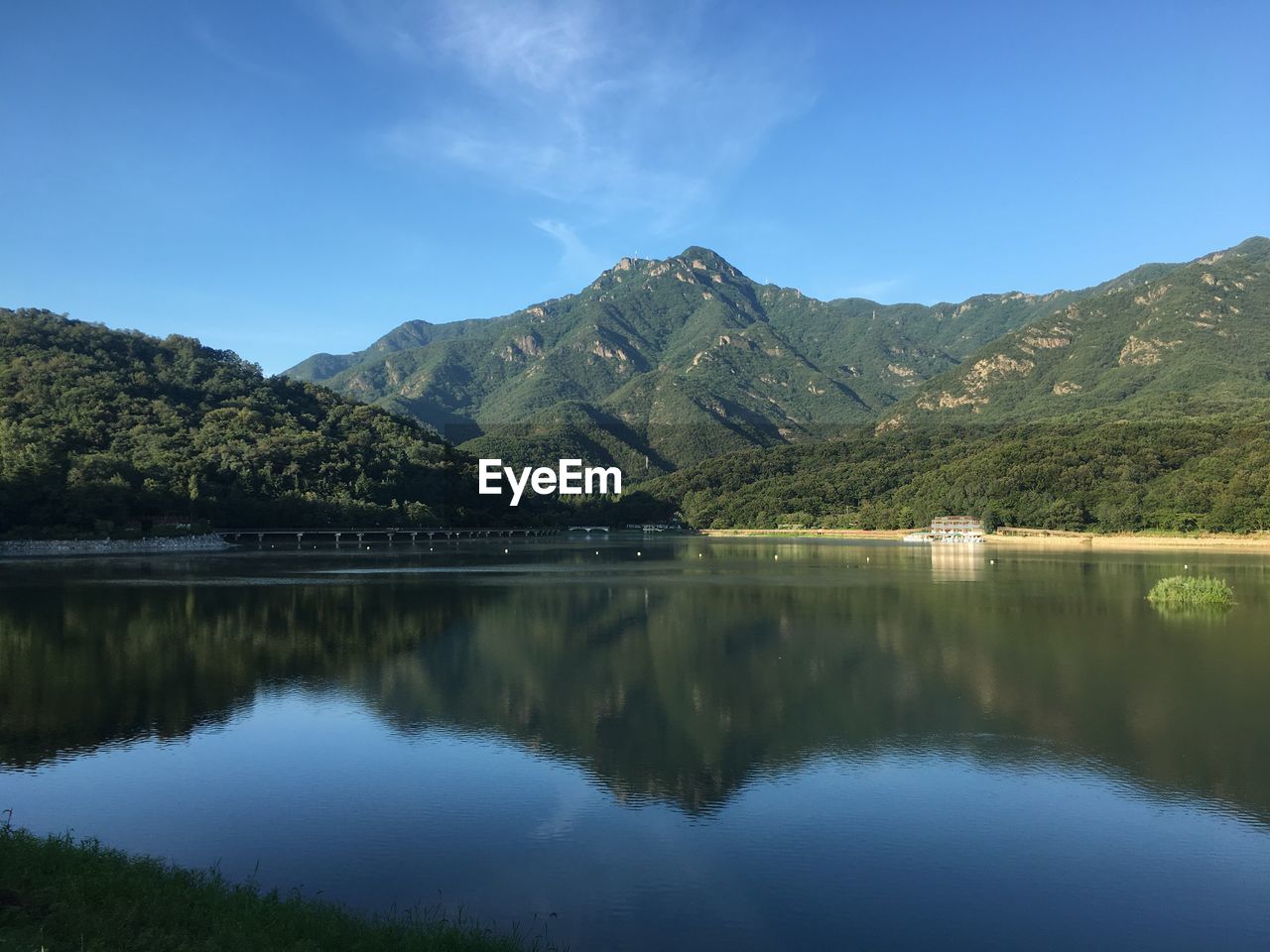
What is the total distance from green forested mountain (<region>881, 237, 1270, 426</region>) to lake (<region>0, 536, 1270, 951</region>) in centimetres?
12268

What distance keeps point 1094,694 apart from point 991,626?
998 cm

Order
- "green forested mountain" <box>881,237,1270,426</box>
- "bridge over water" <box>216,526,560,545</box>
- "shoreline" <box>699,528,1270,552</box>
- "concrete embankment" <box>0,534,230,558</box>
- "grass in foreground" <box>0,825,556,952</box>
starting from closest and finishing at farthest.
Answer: "grass in foreground" <box>0,825,556,952</box> < "concrete embankment" <box>0,534,230,558</box> < "shoreline" <box>699,528,1270,552</box> < "bridge over water" <box>216,526,560,545</box> < "green forested mountain" <box>881,237,1270,426</box>

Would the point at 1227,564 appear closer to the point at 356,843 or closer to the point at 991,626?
the point at 991,626

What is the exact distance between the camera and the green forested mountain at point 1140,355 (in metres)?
144

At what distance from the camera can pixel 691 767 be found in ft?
44.4

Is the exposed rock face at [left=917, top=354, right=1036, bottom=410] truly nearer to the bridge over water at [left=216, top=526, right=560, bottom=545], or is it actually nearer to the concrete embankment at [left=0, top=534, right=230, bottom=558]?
the bridge over water at [left=216, top=526, right=560, bottom=545]

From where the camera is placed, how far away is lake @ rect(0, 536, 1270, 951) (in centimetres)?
900

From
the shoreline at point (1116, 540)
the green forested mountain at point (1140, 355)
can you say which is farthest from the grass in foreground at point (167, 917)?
the green forested mountain at point (1140, 355)

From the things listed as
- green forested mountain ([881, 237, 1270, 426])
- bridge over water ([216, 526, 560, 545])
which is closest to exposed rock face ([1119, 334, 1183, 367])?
green forested mountain ([881, 237, 1270, 426])

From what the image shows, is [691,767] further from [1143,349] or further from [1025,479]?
[1143,349]

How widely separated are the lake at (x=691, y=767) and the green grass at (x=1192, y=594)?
287 centimetres

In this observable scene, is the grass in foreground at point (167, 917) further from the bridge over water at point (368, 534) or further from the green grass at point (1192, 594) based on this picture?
the bridge over water at point (368, 534)

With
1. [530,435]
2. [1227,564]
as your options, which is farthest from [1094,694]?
[530,435]

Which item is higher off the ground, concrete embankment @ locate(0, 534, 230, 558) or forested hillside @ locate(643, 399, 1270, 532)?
forested hillside @ locate(643, 399, 1270, 532)
